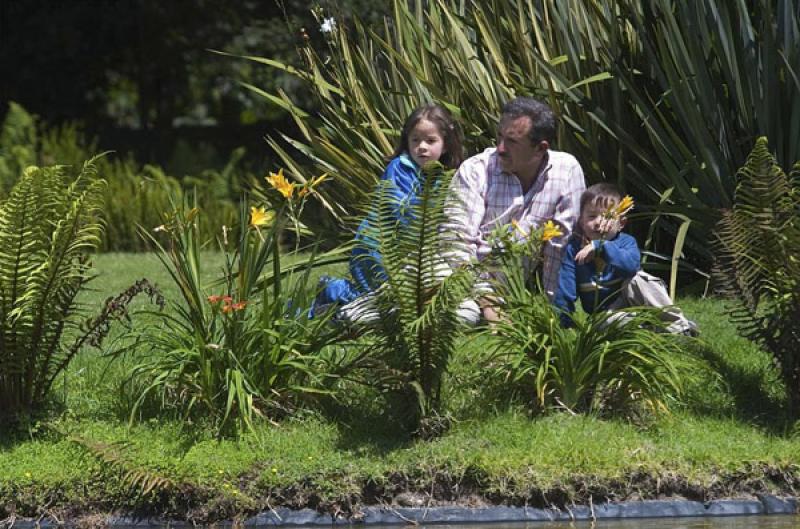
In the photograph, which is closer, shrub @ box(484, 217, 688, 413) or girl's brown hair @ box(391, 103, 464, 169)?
shrub @ box(484, 217, 688, 413)

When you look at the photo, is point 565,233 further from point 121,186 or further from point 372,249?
point 121,186

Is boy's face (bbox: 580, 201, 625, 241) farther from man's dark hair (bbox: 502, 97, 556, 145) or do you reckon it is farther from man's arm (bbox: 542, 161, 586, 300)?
man's dark hair (bbox: 502, 97, 556, 145)

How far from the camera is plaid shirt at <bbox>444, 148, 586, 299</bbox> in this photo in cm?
704

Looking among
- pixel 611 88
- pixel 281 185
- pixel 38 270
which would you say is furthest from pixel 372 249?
pixel 611 88

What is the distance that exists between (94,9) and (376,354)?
45.3 feet

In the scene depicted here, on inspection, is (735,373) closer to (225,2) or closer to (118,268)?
(118,268)

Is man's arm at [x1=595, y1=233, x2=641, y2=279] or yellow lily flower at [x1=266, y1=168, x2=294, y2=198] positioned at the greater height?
yellow lily flower at [x1=266, y1=168, x2=294, y2=198]

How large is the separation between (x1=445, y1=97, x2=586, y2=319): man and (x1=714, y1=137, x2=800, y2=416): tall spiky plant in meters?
0.85

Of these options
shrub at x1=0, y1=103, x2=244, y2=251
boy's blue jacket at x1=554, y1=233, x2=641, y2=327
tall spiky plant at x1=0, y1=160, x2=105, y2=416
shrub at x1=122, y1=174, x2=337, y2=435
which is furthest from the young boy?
shrub at x1=0, y1=103, x2=244, y2=251

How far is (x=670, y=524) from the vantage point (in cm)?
575

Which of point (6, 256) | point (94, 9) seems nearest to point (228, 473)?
point (6, 256)

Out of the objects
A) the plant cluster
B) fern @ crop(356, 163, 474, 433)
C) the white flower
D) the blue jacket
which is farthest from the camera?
the white flower

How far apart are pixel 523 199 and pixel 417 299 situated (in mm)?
1354

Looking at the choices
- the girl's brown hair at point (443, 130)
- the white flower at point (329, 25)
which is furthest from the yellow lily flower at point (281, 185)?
the white flower at point (329, 25)
